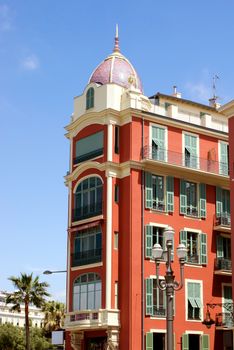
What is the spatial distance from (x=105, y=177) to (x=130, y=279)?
7.11 m

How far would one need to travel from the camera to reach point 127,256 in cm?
4444

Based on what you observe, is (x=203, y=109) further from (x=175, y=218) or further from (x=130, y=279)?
(x=130, y=279)

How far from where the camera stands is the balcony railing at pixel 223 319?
4612 cm

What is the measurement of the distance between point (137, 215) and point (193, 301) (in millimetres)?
6900

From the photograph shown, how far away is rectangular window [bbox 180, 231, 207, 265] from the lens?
46781mm

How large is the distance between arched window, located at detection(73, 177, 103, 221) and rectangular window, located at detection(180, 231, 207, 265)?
6092 millimetres

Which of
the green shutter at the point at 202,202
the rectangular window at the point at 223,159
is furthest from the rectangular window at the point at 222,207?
the rectangular window at the point at 223,159

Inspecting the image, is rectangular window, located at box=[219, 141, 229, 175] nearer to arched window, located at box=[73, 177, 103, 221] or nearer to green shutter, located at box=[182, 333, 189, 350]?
arched window, located at box=[73, 177, 103, 221]

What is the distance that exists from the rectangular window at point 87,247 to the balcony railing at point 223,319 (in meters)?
9.01

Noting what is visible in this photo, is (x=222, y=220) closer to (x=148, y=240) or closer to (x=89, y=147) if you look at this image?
(x=148, y=240)

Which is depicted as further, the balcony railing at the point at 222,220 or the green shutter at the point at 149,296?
the balcony railing at the point at 222,220

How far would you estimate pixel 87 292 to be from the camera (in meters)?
45.7

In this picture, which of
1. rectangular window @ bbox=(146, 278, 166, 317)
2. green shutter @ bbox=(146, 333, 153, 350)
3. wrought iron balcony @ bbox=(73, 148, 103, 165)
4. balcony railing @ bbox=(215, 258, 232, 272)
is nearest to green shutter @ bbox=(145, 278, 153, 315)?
rectangular window @ bbox=(146, 278, 166, 317)

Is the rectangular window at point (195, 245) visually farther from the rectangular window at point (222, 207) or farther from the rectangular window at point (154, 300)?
the rectangular window at point (154, 300)
